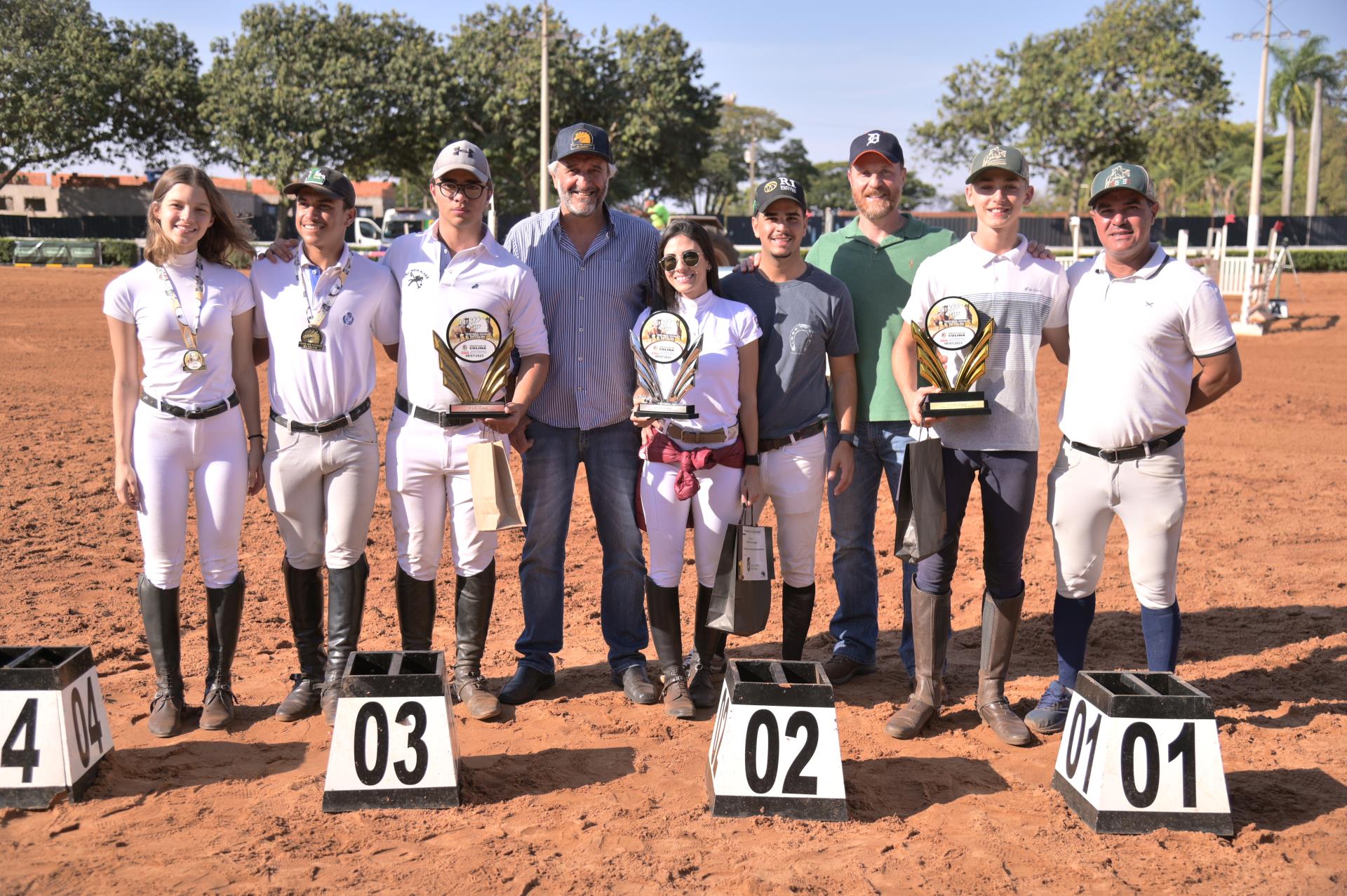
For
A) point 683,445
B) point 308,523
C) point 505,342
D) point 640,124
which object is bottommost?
point 308,523

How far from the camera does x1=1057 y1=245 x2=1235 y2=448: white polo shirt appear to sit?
13.4 ft

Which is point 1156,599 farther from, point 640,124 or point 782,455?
point 640,124

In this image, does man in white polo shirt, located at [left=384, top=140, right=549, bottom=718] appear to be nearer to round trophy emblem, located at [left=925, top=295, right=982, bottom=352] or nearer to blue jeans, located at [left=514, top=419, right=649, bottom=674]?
blue jeans, located at [left=514, top=419, right=649, bottom=674]

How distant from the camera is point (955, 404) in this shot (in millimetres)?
4172

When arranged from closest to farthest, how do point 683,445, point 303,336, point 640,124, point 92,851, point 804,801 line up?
1. point 92,851
2. point 804,801
3. point 303,336
4. point 683,445
5. point 640,124

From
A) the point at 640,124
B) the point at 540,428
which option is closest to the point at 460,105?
the point at 640,124

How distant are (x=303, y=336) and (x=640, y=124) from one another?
3244 centimetres

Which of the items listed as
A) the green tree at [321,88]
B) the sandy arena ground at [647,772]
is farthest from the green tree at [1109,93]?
the sandy arena ground at [647,772]

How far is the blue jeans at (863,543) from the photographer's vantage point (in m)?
4.97

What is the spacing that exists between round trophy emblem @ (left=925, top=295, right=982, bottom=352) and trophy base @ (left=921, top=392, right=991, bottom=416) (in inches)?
6.9

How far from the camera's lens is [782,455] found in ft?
15.2

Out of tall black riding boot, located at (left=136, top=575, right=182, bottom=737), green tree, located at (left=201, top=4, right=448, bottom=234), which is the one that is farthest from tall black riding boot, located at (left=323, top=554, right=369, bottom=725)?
green tree, located at (left=201, top=4, right=448, bottom=234)

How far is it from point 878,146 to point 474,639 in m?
2.71

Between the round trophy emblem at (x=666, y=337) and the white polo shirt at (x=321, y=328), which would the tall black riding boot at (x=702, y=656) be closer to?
the round trophy emblem at (x=666, y=337)
